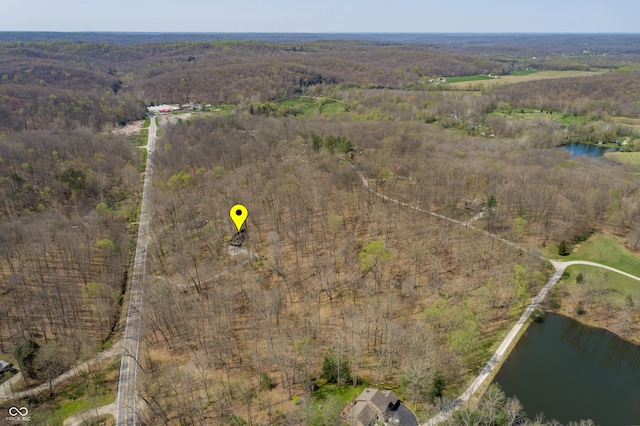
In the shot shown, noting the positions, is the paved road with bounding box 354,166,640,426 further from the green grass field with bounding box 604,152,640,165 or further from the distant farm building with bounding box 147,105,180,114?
the distant farm building with bounding box 147,105,180,114

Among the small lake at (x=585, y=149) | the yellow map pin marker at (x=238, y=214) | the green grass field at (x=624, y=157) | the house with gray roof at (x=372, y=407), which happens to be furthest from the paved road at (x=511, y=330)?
the small lake at (x=585, y=149)

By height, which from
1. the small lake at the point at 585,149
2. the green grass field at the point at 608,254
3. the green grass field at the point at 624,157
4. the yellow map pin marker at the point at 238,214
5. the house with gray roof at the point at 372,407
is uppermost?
the green grass field at the point at 624,157

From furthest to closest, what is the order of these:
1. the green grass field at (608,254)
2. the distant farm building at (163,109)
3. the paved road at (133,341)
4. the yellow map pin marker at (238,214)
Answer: the distant farm building at (163,109) < the yellow map pin marker at (238,214) < the green grass field at (608,254) < the paved road at (133,341)

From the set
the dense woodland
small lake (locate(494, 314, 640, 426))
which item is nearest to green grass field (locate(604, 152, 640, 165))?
the dense woodland

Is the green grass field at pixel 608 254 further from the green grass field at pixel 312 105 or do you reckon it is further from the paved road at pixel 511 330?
the green grass field at pixel 312 105

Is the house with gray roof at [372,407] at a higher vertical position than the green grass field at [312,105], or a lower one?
lower

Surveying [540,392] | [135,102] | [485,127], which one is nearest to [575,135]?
[485,127]
